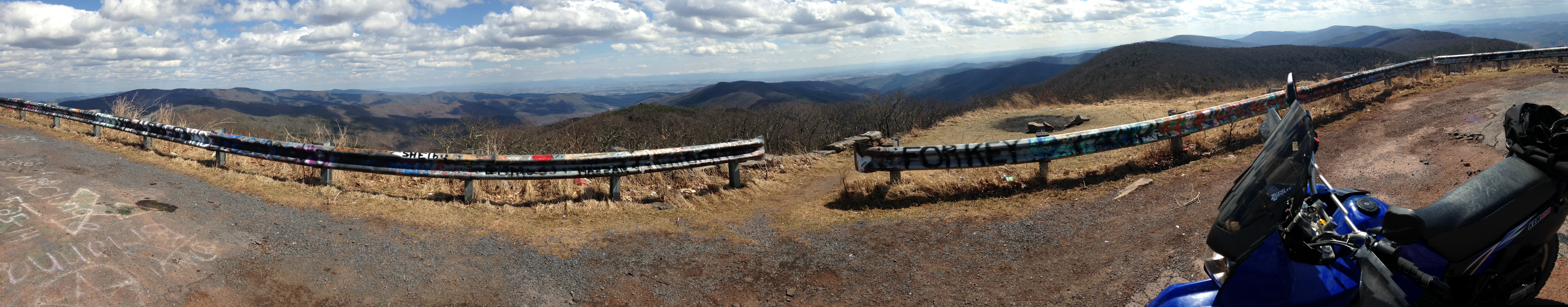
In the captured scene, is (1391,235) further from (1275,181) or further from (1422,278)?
(1275,181)

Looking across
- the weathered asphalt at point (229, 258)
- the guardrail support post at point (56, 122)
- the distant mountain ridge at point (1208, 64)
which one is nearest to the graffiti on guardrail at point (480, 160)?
the weathered asphalt at point (229, 258)

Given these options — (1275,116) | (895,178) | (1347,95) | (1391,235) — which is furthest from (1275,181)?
(1347,95)

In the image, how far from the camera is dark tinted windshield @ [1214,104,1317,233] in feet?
6.95

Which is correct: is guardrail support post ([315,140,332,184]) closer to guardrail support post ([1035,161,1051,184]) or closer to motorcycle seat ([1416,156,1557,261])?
guardrail support post ([1035,161,1051,184])

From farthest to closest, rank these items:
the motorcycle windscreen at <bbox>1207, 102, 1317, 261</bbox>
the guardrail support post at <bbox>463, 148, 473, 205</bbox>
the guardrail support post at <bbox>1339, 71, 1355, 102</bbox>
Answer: the guardrail support post at <bbox>1339, 71, 1355, 102</bbox> < the guardrail support post at <bbox>463, 148, 473, 205</bbox> < the motorcycle windscreen at <bbox>1207, 102, 1317, 261</bbox>

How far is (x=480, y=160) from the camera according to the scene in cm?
738

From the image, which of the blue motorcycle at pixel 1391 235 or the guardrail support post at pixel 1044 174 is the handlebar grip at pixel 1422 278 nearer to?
the blue motorcycle at pixel 1391 235

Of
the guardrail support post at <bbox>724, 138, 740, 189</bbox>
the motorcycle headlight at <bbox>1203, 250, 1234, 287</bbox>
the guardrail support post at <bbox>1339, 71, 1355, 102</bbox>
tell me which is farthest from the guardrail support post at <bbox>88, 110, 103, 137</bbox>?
the guardrail support post at <bbox>1339, 71, 1355, 102</bbox>

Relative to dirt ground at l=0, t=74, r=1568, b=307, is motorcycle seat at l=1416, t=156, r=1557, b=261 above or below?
above

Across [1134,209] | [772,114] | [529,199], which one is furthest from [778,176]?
[772,114]

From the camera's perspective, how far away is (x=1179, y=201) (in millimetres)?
6176

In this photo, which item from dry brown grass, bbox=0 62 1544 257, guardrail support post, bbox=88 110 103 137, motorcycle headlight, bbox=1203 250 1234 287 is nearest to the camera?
motorcycle headlight, bbox=1203 250 1234 287

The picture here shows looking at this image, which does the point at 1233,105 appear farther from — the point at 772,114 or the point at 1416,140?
the point at 772,114

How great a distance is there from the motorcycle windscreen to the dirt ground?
2.11 m
